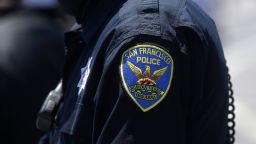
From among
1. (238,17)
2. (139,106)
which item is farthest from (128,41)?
(238,17)

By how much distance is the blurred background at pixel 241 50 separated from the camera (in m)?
7.05

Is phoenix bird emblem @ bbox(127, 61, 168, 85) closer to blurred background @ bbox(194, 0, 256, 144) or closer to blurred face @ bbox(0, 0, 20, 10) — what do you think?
blurred face @ bbox(0, 0, 20, 10)

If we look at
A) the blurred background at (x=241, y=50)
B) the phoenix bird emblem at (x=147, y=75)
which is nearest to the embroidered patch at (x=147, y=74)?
the phoenix bird emblem at (x=147, y=75)

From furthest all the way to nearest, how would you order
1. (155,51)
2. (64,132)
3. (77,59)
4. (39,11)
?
(39,11)
(77,59)
(64,132)
(155,51)

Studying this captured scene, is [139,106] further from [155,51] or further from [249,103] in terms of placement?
[249,103]

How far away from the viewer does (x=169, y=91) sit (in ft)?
6.37

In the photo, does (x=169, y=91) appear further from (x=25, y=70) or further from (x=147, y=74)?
(x=25, y=70)

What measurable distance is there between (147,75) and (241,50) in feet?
23.1

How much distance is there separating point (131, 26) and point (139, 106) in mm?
223

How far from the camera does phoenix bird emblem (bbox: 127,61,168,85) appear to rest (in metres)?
1.94

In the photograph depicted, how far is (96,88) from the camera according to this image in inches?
81.0

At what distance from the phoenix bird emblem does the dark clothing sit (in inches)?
1.4

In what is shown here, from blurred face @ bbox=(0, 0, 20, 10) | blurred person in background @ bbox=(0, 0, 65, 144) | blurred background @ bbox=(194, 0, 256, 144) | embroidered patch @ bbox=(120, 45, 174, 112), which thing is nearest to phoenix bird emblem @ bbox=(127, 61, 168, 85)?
embroidered patch @ bbox=(120, 45, 174, 112)

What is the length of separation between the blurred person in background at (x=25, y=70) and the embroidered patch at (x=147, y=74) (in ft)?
6.90
